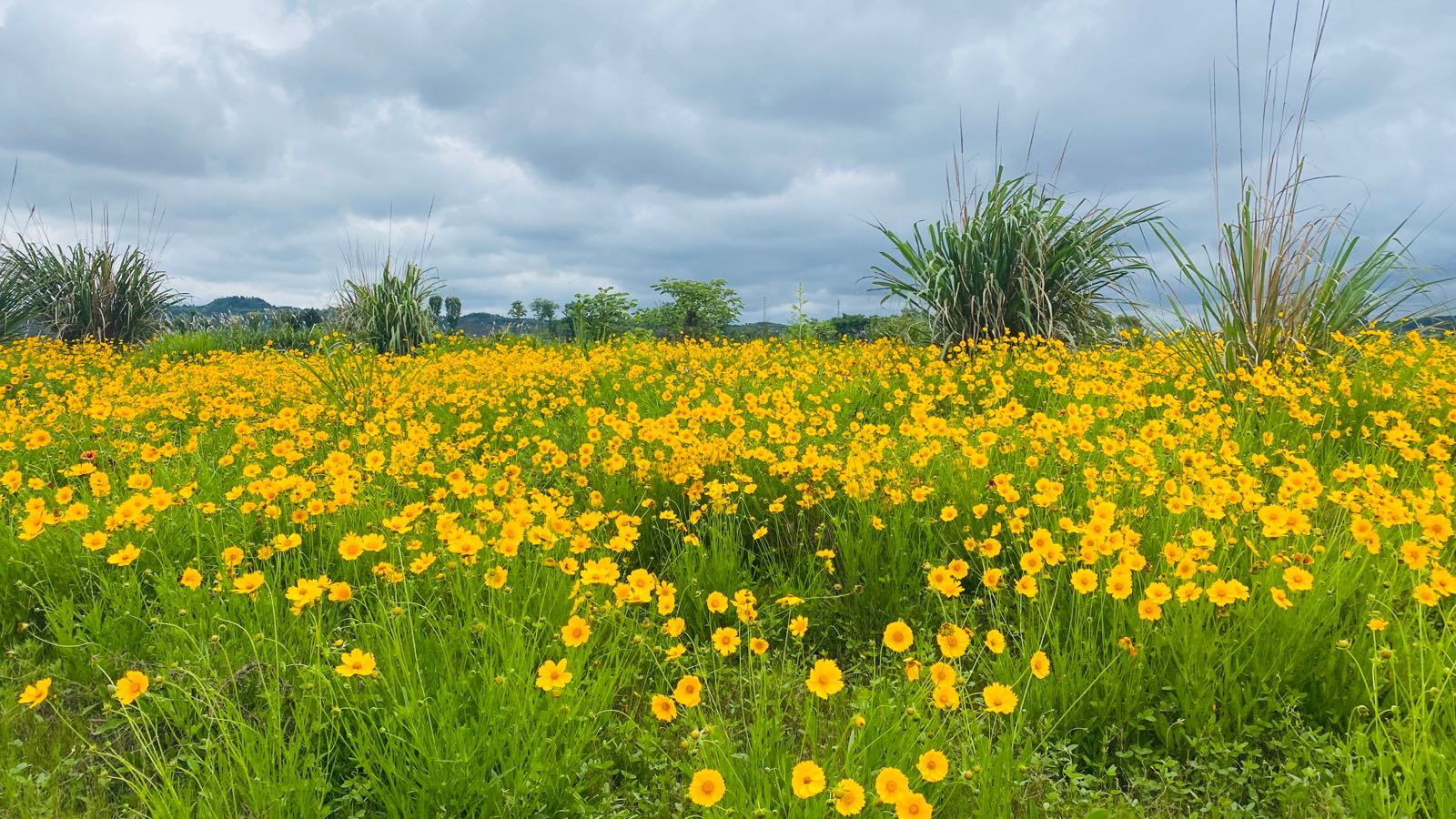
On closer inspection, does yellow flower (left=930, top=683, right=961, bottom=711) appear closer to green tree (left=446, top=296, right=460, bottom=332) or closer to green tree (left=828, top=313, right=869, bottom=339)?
green tree (left=828, top=313, right=869, bottom=339)

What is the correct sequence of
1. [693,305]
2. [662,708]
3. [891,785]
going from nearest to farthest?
[891,785] → [662,708] → [693,305]

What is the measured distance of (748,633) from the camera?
90.6 inches

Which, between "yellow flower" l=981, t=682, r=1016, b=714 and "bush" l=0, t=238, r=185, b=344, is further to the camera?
"bush" l=0, t=238, r=185, b=344

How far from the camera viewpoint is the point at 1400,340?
21.0 feet

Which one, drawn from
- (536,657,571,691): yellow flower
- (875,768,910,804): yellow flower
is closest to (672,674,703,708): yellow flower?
(536,657,571,691): yellow flower

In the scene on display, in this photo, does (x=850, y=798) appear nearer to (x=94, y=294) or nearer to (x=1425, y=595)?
(x=1425, y=595)

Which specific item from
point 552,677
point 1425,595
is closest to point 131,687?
point 552,677

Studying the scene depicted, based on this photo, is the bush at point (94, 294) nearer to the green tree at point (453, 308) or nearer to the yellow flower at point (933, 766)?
the yellow flower at point (933, 766)

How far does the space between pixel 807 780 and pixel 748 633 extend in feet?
3.19

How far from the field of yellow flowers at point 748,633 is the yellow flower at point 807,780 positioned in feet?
0.13

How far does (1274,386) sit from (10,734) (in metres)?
5.54

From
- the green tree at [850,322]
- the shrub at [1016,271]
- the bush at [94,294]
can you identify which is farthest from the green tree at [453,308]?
the shrub at [1016,271]

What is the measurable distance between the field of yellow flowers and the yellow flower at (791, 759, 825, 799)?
40 mm

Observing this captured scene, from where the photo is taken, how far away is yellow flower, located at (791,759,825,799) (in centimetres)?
128
